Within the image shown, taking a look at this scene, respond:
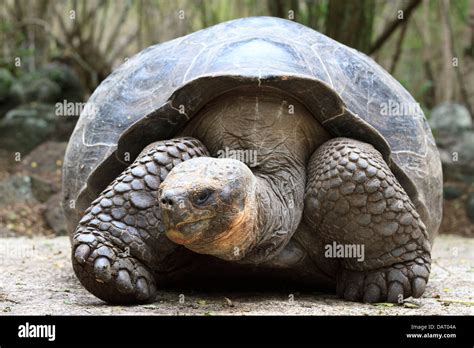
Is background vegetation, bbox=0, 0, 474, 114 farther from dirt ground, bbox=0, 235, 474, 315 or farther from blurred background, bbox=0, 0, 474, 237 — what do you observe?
dirt ground, bbox=0, 235, 474, 315

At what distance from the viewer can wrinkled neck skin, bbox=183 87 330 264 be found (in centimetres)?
416

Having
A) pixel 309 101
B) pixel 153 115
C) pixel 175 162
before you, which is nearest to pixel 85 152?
pixel 153 115

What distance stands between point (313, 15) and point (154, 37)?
4483 mm

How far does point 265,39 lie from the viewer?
4.70 metres

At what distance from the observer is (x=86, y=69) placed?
1519 centimetres

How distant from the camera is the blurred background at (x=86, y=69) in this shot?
10.4 meters

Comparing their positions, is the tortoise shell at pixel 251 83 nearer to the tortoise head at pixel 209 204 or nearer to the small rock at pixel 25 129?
the tortoise head at pixel 209 204

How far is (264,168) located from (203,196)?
1015 millimetres

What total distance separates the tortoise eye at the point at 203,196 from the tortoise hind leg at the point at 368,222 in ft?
3.33

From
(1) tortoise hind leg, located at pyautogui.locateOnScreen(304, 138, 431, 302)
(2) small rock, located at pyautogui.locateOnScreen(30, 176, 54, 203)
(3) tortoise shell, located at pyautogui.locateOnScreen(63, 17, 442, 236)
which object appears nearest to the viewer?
(1) tortoise hind leg, located at pyautogui.locateOnScreen(304, 138, 431, 302)

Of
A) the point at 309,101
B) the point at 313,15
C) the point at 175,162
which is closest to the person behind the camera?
the point at 175,162

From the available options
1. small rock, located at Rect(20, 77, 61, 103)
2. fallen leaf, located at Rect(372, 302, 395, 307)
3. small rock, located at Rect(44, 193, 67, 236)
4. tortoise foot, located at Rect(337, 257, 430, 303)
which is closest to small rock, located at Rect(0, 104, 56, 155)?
small rock, located at Rect(20, 77, 61, 103)

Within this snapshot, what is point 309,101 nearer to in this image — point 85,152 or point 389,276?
point 389,276
